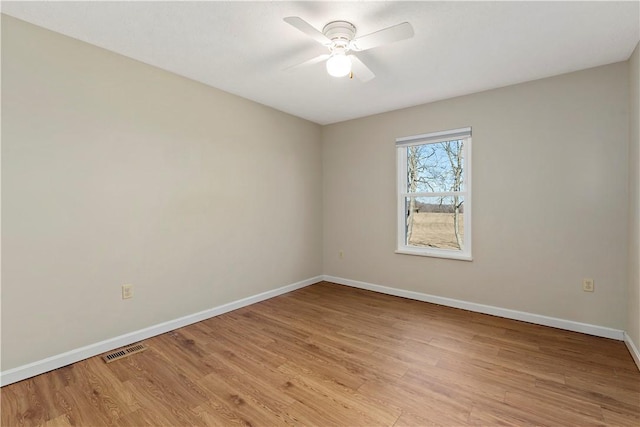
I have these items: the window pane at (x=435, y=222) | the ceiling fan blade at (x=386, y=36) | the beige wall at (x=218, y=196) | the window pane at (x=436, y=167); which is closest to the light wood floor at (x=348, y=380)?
the beige wall at (x=218, y=196)

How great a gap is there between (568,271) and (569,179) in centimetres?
87

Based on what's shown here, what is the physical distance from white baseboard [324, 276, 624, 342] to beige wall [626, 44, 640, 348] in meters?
0.19

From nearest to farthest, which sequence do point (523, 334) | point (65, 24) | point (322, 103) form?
point (65, 24) → point (523, 334) → point (322, 103)

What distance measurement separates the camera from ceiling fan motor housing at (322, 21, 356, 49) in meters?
2.02

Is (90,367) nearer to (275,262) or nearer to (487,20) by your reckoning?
(275,262)

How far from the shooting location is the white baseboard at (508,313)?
270cm

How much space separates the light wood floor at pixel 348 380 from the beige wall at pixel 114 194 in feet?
1.32

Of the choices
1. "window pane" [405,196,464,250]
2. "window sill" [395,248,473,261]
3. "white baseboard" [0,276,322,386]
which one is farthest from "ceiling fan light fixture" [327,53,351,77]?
"white baseboard" [0,276,322,386]

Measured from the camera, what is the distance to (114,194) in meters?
2.50

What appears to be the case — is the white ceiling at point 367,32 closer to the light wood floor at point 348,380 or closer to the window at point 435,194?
the window at point 435,194

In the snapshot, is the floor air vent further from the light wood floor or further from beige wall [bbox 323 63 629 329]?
beige wall [bbox 323 63 629 329]

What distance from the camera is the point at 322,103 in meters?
3.67

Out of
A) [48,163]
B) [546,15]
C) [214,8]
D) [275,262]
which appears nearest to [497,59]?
[546,15]

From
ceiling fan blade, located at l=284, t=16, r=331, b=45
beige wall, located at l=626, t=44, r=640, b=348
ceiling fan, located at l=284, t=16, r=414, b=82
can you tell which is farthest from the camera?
beige wall, located at l=626, t=44, r=640, b=348
